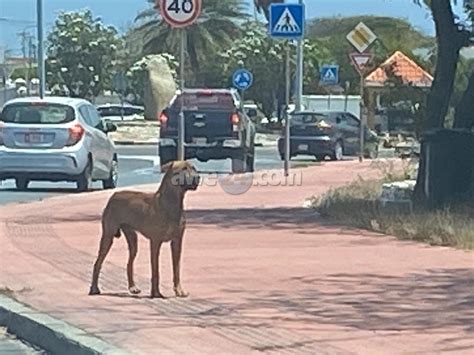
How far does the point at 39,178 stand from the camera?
2511 cm

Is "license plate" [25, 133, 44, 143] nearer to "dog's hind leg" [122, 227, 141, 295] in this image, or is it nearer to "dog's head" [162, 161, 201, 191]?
"dog's hind leg" [122, 227, 141, 295]

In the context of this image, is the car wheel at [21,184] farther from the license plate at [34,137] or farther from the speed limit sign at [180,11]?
the speed limit sign at [180,11]

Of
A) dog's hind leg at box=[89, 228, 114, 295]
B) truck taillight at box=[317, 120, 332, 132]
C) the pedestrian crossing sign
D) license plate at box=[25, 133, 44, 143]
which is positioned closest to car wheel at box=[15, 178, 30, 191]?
license plate at box=[25, 133, 44, 143]

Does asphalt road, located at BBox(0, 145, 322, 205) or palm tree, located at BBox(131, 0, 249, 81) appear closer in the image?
asphalt road, located at BBox(0, 145, 322, 205)

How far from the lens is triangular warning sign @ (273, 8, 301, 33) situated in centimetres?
2595

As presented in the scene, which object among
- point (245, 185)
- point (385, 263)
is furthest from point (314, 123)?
point (385, 263)

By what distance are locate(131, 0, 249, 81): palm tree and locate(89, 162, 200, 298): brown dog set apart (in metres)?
58.6

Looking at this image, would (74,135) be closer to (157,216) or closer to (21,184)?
(21,184)

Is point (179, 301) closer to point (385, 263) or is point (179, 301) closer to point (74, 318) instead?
point (74, 318)

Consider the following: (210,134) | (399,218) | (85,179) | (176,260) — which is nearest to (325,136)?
(210,134)

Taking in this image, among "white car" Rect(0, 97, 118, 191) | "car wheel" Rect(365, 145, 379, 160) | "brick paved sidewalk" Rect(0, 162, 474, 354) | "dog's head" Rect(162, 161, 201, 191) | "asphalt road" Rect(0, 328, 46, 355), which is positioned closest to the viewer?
"brick paved sidewalk" Rect(0, 162, 474, 354)

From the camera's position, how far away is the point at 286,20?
85.4ft

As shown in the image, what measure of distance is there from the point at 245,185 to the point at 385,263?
1222cm

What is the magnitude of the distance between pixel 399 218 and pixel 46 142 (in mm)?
9025
